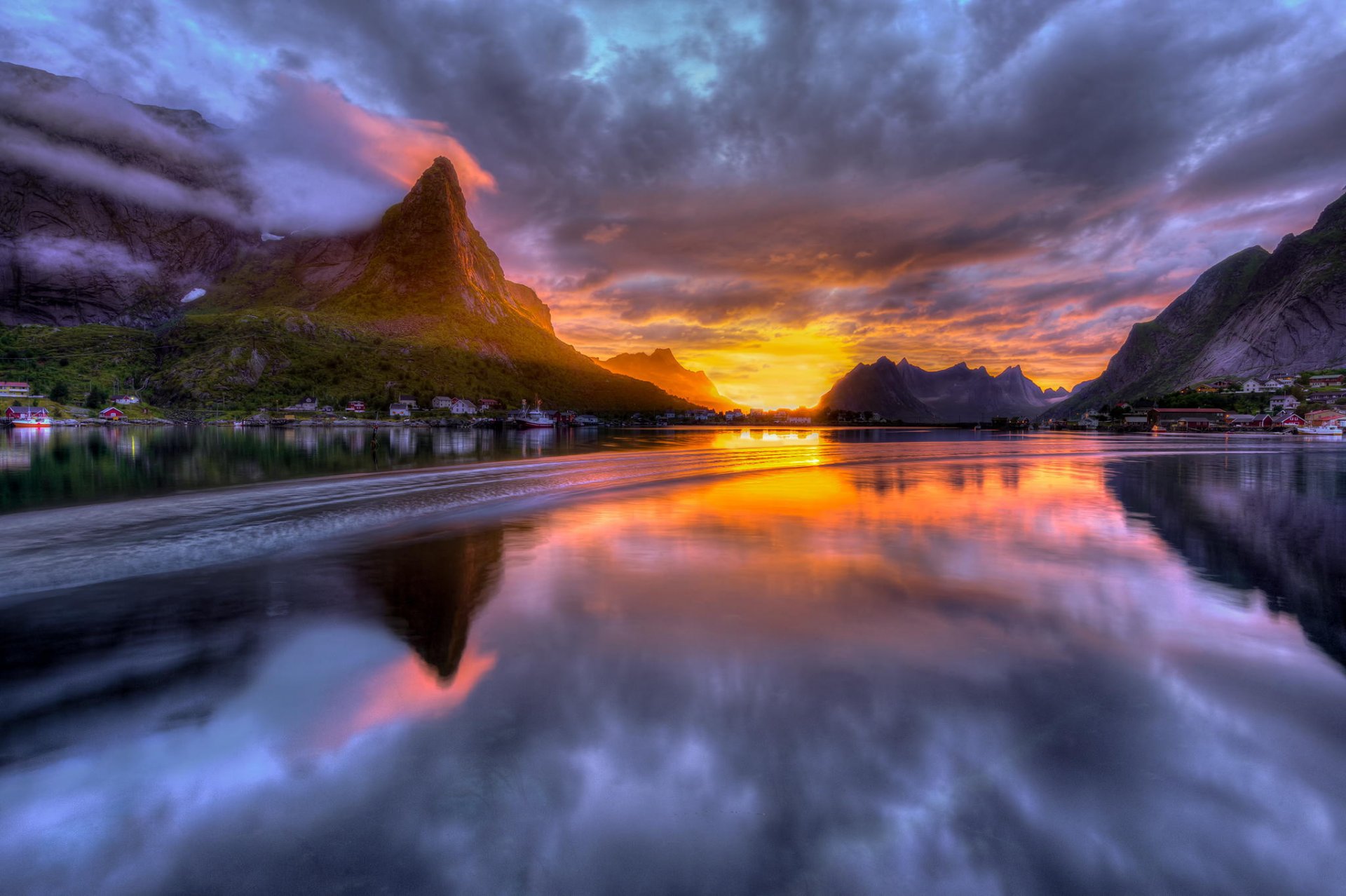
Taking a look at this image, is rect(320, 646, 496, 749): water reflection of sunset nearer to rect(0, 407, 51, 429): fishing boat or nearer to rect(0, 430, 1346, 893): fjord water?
rect(0, 430, 1346, 893): fjord water

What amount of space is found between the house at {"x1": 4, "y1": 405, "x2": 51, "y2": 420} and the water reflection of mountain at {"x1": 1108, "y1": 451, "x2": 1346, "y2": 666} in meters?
189

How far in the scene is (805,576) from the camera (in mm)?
12914

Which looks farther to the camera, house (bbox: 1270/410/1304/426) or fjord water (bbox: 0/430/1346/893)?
house (bbox: 1270/410/1304/426)

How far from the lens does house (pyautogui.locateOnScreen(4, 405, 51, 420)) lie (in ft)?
393

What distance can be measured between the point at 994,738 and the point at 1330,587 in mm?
12509

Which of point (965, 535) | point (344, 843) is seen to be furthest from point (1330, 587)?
point (344, 843)

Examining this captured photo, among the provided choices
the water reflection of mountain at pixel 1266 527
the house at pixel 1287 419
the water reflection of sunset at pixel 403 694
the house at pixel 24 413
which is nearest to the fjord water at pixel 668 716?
the water reflection of sunset at pixel 403 694

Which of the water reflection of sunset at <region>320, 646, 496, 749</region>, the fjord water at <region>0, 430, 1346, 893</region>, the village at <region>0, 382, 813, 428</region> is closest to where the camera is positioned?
the fjord water at <region>0, 430, 1346, 893</region>

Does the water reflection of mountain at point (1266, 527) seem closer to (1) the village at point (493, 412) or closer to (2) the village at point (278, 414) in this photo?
(1) the village at point (493, 412)

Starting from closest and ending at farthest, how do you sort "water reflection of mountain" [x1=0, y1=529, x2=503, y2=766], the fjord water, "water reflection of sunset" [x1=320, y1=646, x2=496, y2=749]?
the fjord water < "water reflection of sunset" [x1=320, y1=646, x2=496, y2=749] < "water reflection of mountain" [x1=0, y1=529, x2=503, y2=766]

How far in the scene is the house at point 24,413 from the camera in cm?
11975

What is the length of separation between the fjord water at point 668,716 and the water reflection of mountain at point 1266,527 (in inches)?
7.0

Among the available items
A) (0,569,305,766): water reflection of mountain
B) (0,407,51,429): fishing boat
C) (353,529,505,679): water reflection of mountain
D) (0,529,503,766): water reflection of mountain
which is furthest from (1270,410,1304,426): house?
(0,407,51,429): fishing boat

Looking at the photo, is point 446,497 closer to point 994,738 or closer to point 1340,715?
point 994,738
